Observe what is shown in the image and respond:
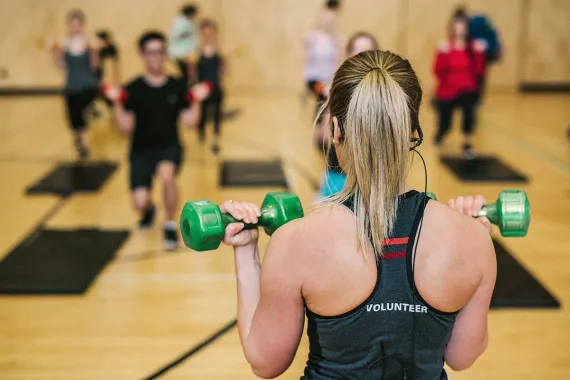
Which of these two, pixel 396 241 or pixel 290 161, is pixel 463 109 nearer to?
pixel 290 161

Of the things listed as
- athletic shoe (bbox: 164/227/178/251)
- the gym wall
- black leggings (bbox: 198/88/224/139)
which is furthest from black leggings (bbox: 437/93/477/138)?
the gym wall

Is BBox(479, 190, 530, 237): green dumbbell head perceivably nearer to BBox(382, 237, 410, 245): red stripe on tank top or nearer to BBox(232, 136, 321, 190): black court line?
BBox(382, 237, 410, 245): red stripe on tank top

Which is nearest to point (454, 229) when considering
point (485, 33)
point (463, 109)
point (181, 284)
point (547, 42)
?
point (181, 284)

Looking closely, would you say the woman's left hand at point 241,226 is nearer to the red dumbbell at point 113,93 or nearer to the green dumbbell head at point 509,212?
the green dumbbell head at point 509,212

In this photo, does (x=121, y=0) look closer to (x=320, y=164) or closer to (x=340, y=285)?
(x=320, y=164)

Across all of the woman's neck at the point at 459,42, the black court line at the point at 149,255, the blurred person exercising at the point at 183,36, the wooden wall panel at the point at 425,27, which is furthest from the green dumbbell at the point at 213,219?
the wooden wall panel at the point at 425,27

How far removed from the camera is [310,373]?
1.52m

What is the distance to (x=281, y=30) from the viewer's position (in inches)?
481

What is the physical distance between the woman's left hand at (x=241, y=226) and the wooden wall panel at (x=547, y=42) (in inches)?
454

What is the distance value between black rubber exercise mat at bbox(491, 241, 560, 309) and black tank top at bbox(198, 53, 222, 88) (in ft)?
13.6

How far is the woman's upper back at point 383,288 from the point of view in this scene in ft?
4.55

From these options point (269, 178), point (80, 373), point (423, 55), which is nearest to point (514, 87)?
point (423, 55)

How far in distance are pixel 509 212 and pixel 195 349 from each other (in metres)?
2.01

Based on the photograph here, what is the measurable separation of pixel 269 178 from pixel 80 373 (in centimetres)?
A: 362
